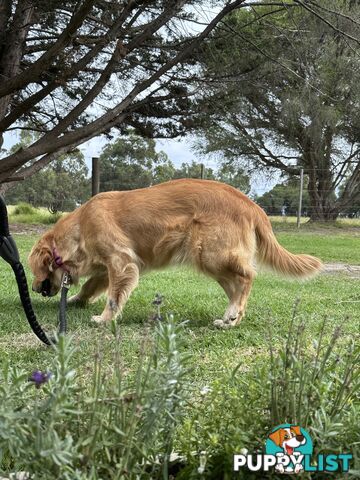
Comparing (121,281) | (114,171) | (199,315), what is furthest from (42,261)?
(114,171)

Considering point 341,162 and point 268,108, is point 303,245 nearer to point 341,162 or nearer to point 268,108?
point 268,108

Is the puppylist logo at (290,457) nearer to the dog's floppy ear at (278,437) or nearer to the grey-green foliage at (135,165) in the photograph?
the dog's floppy ear at (278,437)

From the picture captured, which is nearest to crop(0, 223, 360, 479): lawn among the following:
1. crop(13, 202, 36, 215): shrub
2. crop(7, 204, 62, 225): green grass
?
crop(7, 204, 62, 225): green grass

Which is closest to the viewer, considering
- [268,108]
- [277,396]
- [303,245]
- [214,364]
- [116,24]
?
[277,396]

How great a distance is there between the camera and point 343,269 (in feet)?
24.8

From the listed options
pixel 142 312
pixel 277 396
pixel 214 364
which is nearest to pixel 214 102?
pixel 142 312

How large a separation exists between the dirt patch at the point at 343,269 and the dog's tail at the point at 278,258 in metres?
3.23

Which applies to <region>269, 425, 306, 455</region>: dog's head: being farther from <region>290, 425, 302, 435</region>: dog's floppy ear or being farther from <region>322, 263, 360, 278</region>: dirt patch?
<region>322, 263, 360, 278</region>: dirt patch

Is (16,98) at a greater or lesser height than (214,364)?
greater

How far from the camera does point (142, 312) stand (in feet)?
13.1

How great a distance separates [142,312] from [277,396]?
284cm

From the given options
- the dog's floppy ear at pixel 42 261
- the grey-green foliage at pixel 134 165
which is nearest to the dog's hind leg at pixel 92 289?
the dog's floppy ear at pixel 42 261

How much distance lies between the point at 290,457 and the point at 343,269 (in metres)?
6.81

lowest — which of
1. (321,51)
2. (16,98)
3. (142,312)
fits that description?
(142,312)
